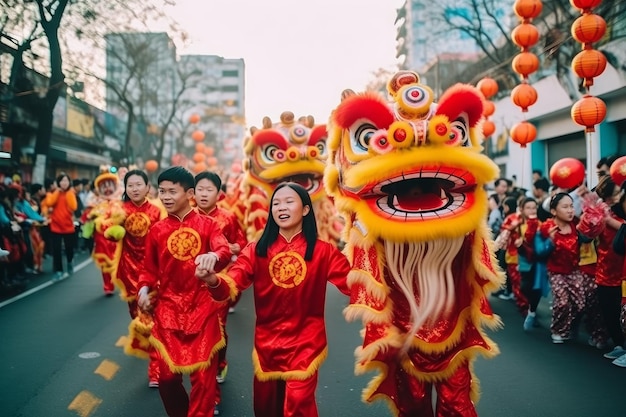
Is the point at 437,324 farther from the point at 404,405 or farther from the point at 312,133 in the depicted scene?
the point at 312,133

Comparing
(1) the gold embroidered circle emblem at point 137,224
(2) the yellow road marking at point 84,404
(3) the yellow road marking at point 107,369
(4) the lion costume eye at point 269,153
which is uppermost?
(4) the lion costume eye at point 269,153

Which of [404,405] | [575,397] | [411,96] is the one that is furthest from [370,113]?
[575,397]

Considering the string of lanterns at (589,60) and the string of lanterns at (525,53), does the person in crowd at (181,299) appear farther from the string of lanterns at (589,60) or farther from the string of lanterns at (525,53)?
the string of lanterns at (525,53)

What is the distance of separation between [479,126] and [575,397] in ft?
8.07

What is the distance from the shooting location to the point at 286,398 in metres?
3.10

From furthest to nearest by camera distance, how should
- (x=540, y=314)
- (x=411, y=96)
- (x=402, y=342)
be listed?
1. (x=540, y=314)
2. (x=411, y=96)
3. (x=402, y=342)

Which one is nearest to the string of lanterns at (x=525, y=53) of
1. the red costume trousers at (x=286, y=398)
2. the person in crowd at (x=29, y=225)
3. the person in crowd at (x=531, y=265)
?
the person in crowd at (x=531, y=265)

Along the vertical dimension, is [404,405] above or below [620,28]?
below

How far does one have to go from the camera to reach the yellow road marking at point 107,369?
16.7 feet

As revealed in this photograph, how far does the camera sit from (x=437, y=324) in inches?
125

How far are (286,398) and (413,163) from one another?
1424 millimetres

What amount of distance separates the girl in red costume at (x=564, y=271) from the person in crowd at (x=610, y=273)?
0.38m

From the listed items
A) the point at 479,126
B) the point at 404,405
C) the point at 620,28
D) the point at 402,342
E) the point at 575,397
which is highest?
the point at 620,28

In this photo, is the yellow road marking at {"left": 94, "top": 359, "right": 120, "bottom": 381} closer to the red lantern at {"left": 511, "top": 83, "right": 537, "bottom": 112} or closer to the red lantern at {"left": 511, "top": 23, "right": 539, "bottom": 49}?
the red lantern at {"left": 511, "top": 83, "right": 537, "bottom": 112}
